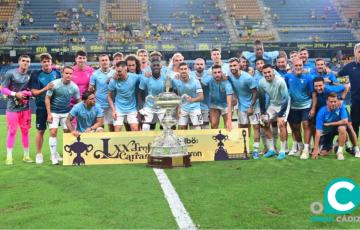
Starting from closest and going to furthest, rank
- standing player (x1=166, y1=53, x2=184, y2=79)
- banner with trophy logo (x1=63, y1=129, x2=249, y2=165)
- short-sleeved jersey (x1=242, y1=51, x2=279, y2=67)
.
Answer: banner with trophy logo (x1=63, y1=129, x2=249, y2=165), standing player (x1=166, y1=53, x2=184, y2=79), short-sleeved jersey (x1=242, y1=51, x2=279, y2=67)

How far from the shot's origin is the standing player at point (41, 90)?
865cm

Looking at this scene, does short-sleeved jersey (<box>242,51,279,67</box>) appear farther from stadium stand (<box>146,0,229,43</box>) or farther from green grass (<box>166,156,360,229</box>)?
stadium stand (<box>146,0,229,43</box>)

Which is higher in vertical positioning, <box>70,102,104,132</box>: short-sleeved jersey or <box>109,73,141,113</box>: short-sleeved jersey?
<box>109,73,141,113</box>: short-sleeved jersey

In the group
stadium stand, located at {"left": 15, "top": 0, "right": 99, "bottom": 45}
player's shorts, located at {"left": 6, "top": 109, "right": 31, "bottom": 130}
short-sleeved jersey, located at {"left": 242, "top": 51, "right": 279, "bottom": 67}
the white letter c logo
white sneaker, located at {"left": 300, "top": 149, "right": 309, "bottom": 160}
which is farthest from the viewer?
stadium stand, located at {"left": 15, "top": 0, "right": 99, "bottom": 45}

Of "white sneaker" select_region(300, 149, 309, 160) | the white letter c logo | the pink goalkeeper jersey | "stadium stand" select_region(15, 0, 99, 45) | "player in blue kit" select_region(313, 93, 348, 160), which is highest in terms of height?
"stadium stand" select_region(15, 0, 99, 45)

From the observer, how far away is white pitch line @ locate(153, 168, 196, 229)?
14.6 ft

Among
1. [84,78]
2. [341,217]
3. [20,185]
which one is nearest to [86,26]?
[84,78]

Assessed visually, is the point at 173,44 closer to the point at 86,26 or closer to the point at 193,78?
the point at 86,26

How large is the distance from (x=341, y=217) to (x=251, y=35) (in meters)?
36.0

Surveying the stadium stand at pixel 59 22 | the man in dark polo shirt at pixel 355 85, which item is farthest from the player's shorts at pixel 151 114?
the stadium stand at pixel 59 22

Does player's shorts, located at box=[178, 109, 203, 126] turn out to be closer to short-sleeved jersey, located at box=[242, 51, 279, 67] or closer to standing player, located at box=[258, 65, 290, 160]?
standing player, located at box=[258, 65, 290, 160]

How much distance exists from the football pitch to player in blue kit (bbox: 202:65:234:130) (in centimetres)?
106

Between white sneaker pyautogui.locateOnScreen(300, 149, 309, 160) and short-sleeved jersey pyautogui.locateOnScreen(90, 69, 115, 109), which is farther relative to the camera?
short-sleeved jersey pyautogui.locateOnScreen(90, 69, 115, 109)

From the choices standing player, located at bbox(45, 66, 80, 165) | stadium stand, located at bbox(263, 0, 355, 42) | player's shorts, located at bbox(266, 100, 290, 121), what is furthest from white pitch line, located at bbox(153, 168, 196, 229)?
stadium stand, located at bbox(263, 0, 355, 42)
